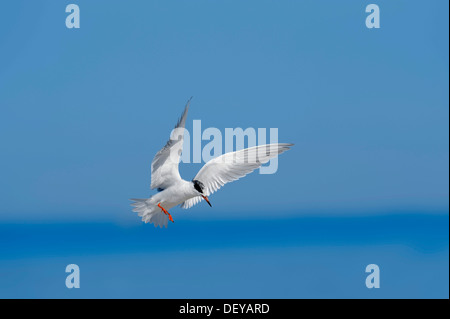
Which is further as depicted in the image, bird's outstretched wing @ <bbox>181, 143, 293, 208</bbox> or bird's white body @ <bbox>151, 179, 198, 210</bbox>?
bird's outstretched wing @ <bbox>181, 143, 293, 208</bbox>

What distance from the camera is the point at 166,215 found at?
712cm

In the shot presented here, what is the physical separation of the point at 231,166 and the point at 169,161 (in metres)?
0.61

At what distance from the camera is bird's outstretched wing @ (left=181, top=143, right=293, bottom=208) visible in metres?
6.96

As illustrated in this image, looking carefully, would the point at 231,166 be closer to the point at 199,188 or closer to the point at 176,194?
the point at 199,188

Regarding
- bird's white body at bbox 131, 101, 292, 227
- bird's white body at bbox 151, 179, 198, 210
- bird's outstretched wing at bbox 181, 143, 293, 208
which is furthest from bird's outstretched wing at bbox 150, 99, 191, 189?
bird's outstretched wing at bbox 181, 143, 293, 208

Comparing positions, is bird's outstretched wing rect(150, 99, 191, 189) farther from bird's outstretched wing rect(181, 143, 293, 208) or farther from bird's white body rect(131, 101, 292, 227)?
bird's outstretched wing rect(181, 143, 293, 208)

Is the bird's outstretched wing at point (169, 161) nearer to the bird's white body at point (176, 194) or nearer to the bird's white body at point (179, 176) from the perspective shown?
the bird's white body at point (179, 176)

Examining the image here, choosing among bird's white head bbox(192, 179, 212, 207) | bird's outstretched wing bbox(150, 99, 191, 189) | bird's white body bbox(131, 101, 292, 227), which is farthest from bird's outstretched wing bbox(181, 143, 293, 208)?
bird's outstretched wing bbox(150, 99, 191, 189)

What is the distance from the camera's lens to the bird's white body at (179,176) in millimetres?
6781

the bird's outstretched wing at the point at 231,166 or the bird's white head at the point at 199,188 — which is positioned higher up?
the bird's outstretched wing at the point at 231,166

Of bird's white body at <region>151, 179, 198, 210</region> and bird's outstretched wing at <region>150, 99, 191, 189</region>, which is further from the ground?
bird's outstretched wing at <region>150, 99, 191, 189</region>

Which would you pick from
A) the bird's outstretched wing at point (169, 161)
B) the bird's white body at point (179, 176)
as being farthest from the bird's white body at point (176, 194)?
the bird's outstretched wing at point (169, 161)
